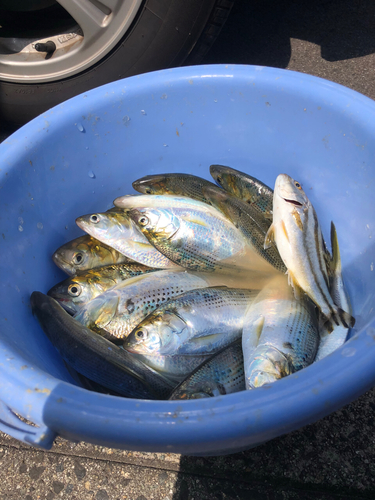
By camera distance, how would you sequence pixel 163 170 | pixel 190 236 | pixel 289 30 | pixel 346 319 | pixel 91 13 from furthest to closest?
pixel 289 30 < pixel 163 170 < pixel 91 13 < pixel 190 236 < pixel 346 319

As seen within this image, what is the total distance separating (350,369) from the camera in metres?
1.01

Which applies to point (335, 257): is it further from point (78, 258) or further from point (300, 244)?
point (78, 258)

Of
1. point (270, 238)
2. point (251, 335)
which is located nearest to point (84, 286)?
point (251, 335)

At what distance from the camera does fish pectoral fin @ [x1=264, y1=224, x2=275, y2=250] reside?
1771 millimetres

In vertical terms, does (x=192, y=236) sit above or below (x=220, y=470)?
above

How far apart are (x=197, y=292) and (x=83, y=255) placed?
0.68 metres

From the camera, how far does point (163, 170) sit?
2291mm

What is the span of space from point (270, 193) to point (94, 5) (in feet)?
4.95

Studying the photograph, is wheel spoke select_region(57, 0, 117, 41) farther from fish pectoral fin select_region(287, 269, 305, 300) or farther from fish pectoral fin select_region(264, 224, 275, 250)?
fish pectoral fin select_region(287, 269, 305, 300)

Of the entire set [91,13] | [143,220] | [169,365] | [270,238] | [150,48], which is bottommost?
[169,365]

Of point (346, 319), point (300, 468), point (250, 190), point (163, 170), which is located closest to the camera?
point (346, 319)

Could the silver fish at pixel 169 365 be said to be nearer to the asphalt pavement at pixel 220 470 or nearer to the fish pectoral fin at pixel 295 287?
the asphalt pavement at pixel 220 470

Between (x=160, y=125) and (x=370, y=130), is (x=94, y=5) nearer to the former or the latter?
(x=160, y=125)

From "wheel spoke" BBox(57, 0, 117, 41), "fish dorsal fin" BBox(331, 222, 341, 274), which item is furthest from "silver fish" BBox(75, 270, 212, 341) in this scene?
"wheel spoke" BBox(57, 0, 117, 41)
